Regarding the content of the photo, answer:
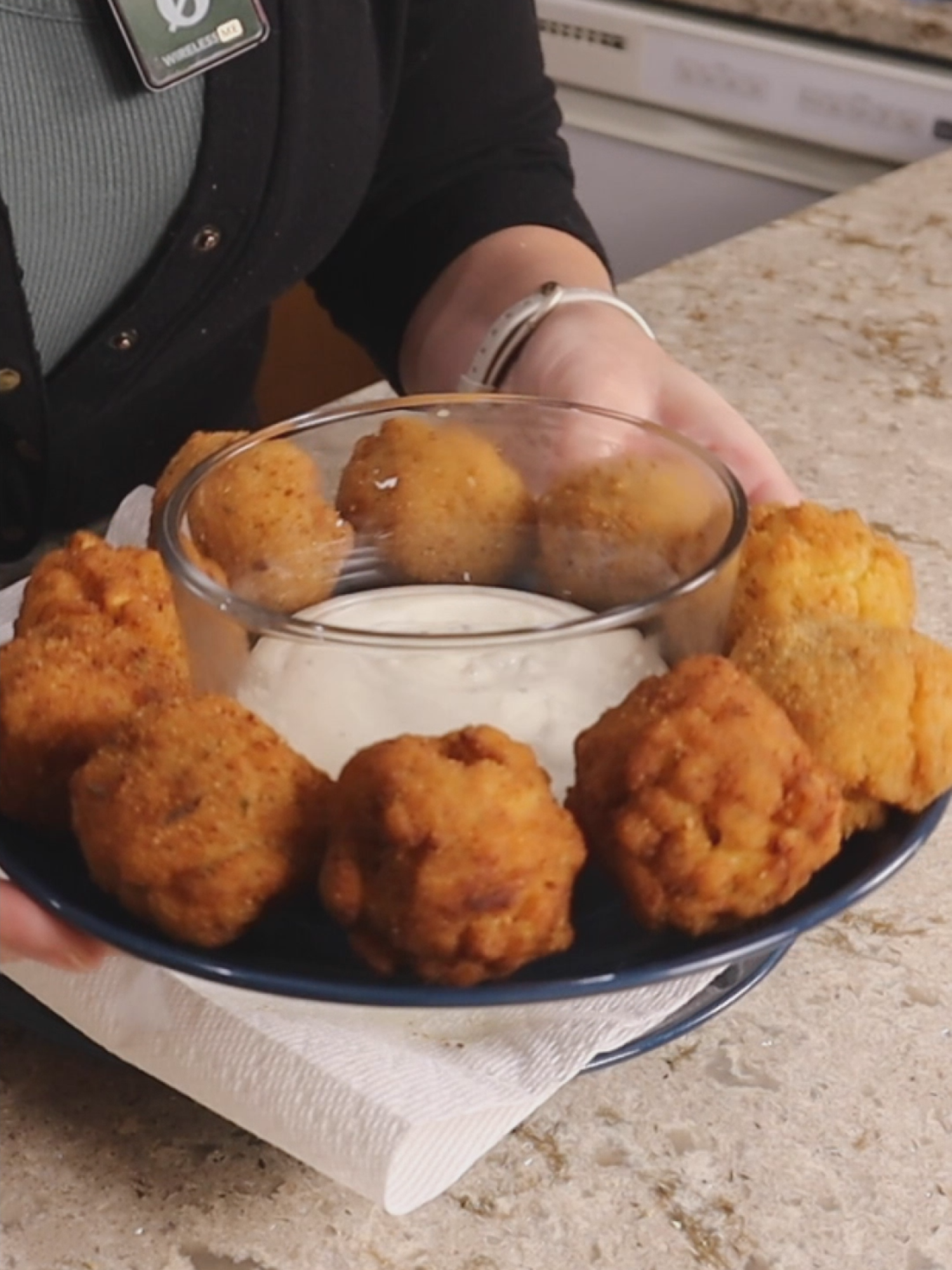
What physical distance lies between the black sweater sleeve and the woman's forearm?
0.01 metres

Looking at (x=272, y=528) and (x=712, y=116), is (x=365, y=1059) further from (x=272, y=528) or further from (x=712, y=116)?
(x=712, y=116)

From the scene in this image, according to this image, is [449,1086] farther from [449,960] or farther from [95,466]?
[95,466]

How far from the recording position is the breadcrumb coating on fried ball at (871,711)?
47cm

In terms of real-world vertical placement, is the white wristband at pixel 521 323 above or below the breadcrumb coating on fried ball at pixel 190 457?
below

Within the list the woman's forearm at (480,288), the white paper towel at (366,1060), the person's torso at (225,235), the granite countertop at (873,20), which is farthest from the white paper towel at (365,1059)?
the granite countertop at (873,20)

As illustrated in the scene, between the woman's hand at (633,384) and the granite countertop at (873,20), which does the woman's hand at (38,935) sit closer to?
the woman's hand at (633,384)

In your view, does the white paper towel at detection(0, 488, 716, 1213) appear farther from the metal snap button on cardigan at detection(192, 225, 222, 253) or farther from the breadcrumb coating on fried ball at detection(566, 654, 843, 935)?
the metal snap button on cardigan at detection(192, 225, 222, 253)

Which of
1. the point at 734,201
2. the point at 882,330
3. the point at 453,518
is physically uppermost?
the point at 453,518

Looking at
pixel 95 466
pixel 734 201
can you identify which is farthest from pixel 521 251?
pixel 734 201

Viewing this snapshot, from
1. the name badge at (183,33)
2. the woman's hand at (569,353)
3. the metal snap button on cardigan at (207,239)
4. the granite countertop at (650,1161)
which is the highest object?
the name badge at (183,33)

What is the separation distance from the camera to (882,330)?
3.53 feet

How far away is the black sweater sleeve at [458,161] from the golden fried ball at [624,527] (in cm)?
42

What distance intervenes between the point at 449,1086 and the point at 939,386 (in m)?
0.69

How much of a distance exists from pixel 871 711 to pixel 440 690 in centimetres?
13
